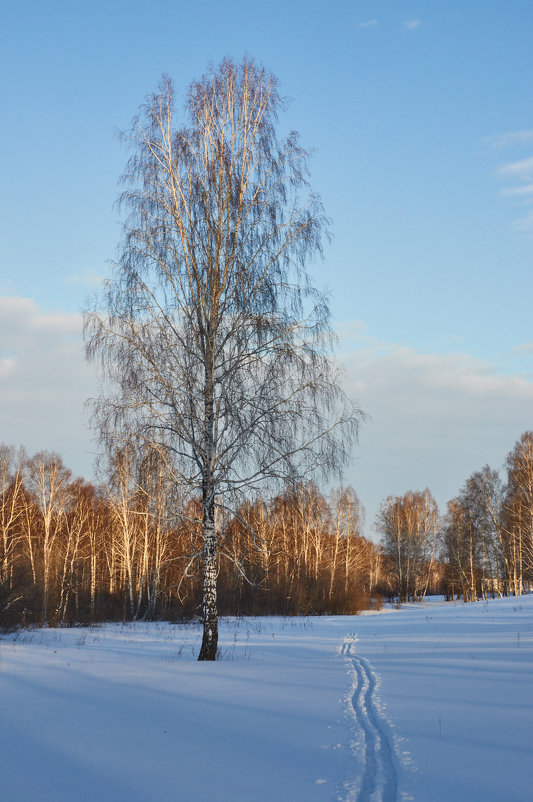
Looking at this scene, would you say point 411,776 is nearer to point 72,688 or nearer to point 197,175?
point 72,688

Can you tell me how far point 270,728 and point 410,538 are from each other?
1893 inches

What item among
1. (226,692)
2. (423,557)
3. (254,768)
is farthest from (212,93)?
(423,557)

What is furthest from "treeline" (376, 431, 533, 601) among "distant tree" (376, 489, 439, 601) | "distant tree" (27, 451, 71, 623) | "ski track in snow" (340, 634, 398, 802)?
"ski track in snow" (340, 634, 398, 802)

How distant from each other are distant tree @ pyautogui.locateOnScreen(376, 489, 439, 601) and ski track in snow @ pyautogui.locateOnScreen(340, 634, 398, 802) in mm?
44327

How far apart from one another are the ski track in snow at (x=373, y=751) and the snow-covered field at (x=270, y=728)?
18 mm

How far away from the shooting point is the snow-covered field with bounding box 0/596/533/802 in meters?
4.12

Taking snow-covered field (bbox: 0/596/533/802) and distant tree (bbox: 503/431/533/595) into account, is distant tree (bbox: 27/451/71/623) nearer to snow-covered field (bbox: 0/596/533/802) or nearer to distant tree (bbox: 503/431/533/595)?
snow-covered field (bbox: 0/596/533/802)

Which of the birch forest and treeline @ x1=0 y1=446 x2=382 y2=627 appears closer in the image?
the birch forest

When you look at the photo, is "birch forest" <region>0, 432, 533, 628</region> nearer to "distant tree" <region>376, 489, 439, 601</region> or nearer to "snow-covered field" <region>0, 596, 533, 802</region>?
"distant tree" <region>376, 489, 439, 601</region>

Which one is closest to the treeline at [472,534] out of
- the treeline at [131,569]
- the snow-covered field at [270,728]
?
the treeline at [131,569]

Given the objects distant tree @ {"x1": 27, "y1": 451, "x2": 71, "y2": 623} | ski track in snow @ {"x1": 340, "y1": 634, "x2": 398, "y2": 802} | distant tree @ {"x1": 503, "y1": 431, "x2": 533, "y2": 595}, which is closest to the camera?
ski track in snow @ {"x1": 340, "y1": 634, "x2": 398, "y2": 802}

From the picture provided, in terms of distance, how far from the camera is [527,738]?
5.12 metres

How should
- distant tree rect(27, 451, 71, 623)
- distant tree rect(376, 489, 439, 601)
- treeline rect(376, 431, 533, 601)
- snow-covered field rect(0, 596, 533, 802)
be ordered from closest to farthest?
snow-covered field rect(0, 596, 533, 802)
distant tree rect(27, 451, 71, 623)
treeline rect(376, 431, 533, 601)
distant tree rect(376, 489, 439, 601)

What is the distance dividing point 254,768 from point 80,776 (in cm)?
126
